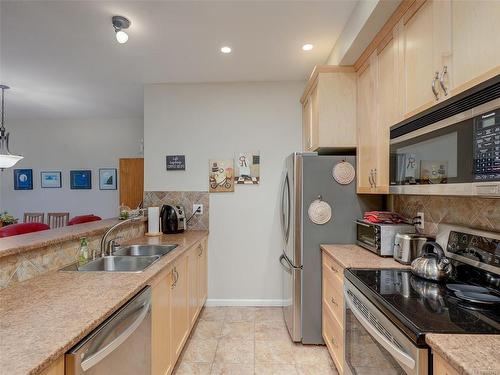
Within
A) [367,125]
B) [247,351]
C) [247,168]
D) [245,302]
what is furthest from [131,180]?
[367,125]

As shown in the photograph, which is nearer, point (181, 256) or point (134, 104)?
point (181, 256)

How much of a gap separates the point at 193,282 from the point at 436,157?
2.09 meters

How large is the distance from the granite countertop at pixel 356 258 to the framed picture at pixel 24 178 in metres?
5.35

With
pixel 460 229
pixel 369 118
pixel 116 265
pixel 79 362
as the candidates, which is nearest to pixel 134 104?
pixel 116 265

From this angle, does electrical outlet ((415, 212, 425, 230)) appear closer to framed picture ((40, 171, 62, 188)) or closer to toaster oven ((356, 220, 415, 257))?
toaster oven ((356, 220, 415, 257))

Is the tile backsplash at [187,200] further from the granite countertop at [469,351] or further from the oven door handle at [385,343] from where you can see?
the granite countertop at [469,351]

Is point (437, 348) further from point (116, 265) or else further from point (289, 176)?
point (116, 265)

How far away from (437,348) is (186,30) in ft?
8.06

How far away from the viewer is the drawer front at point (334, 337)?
178 cm

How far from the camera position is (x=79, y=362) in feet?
2.70

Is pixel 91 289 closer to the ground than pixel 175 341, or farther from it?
farther from it

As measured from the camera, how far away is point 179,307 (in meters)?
1.96

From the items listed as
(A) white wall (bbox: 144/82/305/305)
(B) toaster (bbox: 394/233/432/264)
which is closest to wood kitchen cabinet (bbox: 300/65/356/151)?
(A) white wall (bbox: 144/82/305/305)

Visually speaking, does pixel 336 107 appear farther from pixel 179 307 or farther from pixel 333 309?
pixel 179 307
